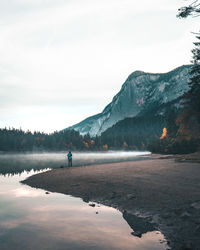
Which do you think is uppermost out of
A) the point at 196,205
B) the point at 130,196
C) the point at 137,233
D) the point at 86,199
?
the point at 196,205

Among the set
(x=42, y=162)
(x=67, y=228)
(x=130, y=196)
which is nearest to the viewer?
(x=67, y=228)

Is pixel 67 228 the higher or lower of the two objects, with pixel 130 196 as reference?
lower

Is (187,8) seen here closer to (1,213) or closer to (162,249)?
(162,249)

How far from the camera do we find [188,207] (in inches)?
472

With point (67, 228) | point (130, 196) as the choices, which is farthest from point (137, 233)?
point (130, 196)

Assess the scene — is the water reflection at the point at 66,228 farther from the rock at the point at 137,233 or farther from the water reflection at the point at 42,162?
the water reflection at the point at 42,162

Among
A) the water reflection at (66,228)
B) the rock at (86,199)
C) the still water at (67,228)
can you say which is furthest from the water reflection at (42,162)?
the still water at (67,228)

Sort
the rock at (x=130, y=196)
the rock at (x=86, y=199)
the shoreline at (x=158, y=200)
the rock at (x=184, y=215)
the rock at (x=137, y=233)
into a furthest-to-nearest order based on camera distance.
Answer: the rock at (x=86, y=199)
the rock at (x=130, y=196)
the rock at (x=184, y=215)
the rock at (x=137, y=233)
the shoreline at (x=158, y=200)

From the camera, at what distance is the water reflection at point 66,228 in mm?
9070

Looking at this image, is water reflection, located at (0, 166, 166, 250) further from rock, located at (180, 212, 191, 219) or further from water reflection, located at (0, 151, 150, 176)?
water reflection, located at (0, 151, 150, 176)

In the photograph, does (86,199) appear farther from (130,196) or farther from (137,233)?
(137,233)

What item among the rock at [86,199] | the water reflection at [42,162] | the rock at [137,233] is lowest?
the water reflection at [42,162]

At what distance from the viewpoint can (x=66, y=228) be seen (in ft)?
36.4

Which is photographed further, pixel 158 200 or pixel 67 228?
pixel 158 200
